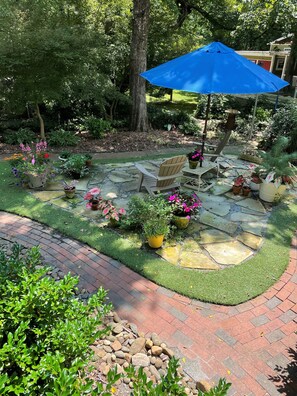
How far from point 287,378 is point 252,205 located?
333 cm

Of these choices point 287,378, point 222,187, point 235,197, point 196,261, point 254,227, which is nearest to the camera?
point 287,378

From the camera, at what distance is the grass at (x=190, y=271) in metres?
3.46

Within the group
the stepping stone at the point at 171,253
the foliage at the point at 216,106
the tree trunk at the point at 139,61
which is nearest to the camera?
the stepping stone at the point at 171,253

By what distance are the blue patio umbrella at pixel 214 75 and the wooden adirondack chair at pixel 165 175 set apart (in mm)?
1149

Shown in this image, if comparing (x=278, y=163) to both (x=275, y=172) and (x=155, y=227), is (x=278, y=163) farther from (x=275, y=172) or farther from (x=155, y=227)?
(x=155, y=227)

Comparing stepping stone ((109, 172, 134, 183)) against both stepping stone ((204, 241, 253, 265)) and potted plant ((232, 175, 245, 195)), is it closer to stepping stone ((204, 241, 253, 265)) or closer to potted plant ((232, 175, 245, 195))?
potted plant ((232, 175, 245, 195))

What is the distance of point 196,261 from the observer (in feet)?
12.9

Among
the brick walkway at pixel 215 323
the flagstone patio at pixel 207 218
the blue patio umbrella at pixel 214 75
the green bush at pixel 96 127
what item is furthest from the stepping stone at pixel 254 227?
the green bush at pixel 96 127

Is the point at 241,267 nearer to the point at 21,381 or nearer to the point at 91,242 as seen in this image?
the point at 91,242

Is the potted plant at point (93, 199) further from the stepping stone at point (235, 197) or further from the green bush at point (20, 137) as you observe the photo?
the green bush at point (20, 137)

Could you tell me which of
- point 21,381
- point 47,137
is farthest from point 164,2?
point 21,381

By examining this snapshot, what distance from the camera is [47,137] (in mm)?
9211

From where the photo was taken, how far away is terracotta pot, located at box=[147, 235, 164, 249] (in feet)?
13.3

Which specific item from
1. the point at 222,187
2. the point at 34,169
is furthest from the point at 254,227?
the point at 34,169
